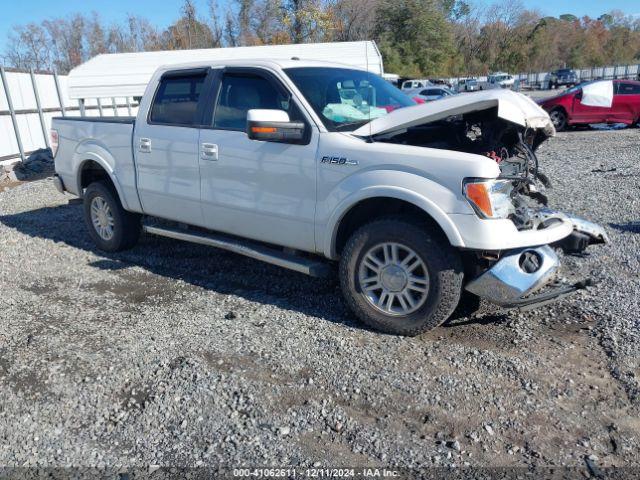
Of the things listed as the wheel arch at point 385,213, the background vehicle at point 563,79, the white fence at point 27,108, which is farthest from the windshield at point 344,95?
the background vehicle at point 563,79

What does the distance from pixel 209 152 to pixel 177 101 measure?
0.89 metres

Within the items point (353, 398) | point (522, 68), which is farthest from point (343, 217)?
point (522, 68)

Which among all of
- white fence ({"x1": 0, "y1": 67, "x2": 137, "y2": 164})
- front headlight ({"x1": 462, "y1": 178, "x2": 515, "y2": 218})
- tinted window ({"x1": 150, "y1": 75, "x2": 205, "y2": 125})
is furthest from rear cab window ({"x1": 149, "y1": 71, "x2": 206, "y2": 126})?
white fence ({"x1": 0, "y1": 67, "x2": 137, "y2": 164})

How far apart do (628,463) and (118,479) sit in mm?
2573

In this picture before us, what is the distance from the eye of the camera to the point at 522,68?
6962 cm

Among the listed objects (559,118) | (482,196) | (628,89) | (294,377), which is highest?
(482,196)

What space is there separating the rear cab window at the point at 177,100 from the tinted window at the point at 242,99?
12.4 inches

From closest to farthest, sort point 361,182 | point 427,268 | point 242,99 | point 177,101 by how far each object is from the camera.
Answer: point 427,268, point 361,182, point 242,99, point 177,101

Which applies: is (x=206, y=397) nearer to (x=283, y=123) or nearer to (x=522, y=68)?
(x=283, y=123)

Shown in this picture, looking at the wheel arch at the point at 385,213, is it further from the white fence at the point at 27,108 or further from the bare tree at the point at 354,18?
the bare tree at the point at 354,18

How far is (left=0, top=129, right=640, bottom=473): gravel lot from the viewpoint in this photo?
2955mm

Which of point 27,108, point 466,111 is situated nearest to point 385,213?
point 466,111

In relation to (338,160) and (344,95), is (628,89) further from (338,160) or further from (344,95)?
(338,160)

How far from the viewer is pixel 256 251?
15.8 ft
